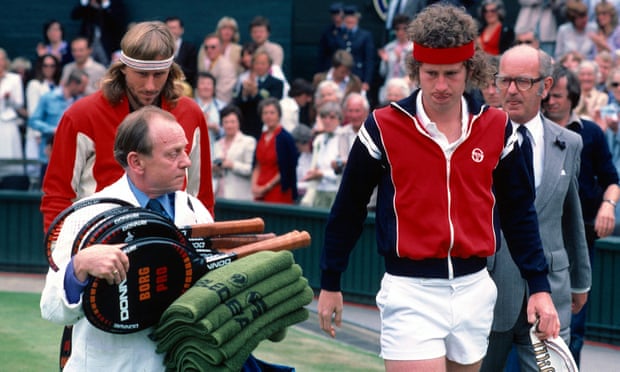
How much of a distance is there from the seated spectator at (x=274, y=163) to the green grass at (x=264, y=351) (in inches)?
104

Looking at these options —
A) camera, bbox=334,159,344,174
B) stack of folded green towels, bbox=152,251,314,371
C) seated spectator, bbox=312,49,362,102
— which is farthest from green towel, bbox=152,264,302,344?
seated spectator, bbox=312,49,362,102

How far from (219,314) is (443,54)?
1354 millimetres

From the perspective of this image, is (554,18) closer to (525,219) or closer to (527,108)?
(527,108)

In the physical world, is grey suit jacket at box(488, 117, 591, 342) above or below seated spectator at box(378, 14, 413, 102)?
below

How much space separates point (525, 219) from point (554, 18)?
33.0ft

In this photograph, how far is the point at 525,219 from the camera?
4.69m

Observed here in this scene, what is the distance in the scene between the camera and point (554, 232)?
5.42 m

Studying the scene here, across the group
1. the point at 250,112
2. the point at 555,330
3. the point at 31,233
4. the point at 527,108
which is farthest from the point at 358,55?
the point at 555,330

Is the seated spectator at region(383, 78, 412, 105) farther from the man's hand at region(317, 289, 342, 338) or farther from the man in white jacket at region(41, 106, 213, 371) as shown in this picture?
the man in white jacket at region(41, 106, 213, 371)

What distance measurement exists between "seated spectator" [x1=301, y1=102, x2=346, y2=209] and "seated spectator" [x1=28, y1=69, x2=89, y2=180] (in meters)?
3.75

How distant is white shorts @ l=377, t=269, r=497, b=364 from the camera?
4355 mm

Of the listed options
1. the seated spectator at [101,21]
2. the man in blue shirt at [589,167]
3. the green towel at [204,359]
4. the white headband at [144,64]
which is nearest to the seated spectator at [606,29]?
the man in blue shirt at [589,167]

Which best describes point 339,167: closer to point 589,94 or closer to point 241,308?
point 589,94

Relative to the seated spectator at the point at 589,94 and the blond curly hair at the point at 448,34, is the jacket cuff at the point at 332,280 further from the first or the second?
the seated spectator at the point at 589,94
